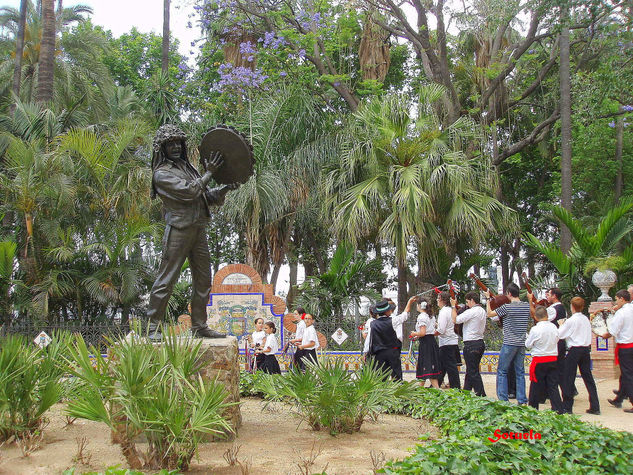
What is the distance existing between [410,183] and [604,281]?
4.46m

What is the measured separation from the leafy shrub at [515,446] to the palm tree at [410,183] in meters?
7.71

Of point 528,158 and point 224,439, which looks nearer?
point 224,439

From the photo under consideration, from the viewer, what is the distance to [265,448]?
5.72m

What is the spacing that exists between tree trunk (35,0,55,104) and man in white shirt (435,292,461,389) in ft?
41.5

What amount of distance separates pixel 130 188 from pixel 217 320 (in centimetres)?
381

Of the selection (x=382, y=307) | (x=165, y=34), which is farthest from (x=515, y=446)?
(x=165, y=34)

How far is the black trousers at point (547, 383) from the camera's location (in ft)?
25.7

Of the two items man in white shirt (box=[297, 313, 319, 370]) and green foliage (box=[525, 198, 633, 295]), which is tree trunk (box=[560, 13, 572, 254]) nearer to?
green foliage (box=[525, 198, 633, 295])

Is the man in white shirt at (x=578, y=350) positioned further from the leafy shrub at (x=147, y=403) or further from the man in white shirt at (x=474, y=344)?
the leafy shrub at (x=147, y=403)

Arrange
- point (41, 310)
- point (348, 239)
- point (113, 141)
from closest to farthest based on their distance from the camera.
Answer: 1. point (41, 310)
2. point (348, 239)
3. point (113, 141)

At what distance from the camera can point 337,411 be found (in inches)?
245

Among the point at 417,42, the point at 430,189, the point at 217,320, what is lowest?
the point at 217,320

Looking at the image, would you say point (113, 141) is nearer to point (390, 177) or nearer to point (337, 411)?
point (390, 177)

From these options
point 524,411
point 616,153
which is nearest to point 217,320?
point 524,411
